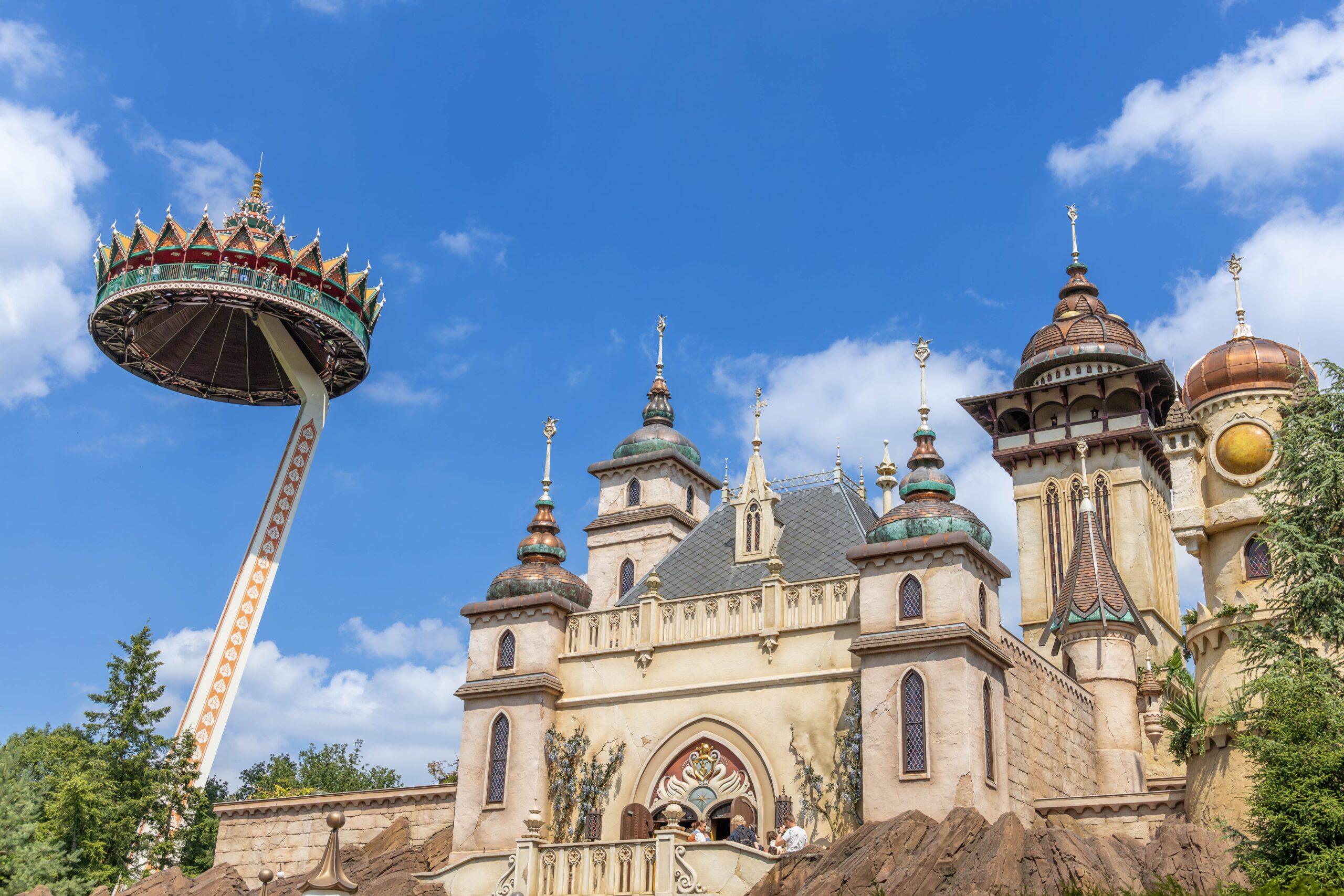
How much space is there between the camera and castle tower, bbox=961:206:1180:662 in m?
54.9

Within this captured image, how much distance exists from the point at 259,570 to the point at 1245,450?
1123 inches

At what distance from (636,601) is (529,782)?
4.51 meters

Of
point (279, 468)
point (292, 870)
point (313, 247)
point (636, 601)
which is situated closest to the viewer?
point (636, 601)

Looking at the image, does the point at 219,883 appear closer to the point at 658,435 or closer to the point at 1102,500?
the point at 658,435

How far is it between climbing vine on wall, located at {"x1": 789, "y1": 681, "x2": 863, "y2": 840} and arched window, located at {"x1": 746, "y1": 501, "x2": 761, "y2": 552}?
5.56 metres

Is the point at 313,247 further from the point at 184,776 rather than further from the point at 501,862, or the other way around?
the point at 501,862

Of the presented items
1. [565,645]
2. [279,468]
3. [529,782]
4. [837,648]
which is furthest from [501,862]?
[279,468]

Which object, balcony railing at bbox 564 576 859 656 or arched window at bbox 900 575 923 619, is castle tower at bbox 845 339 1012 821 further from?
balcony railing at bbox 564 576 859 656

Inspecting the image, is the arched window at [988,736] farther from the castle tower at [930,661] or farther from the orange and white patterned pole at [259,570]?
the orange and white patterned pole at [259,570]

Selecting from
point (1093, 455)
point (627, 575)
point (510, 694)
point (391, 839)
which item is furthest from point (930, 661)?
point (1093, 455)

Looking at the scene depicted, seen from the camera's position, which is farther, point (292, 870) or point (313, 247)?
point (313, 247)

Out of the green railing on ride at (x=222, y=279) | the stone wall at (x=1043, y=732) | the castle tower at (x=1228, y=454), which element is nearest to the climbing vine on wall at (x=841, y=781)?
the stone wall at (x=1043, y=732)

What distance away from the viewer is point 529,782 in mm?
29734

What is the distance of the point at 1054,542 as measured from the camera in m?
56.2
